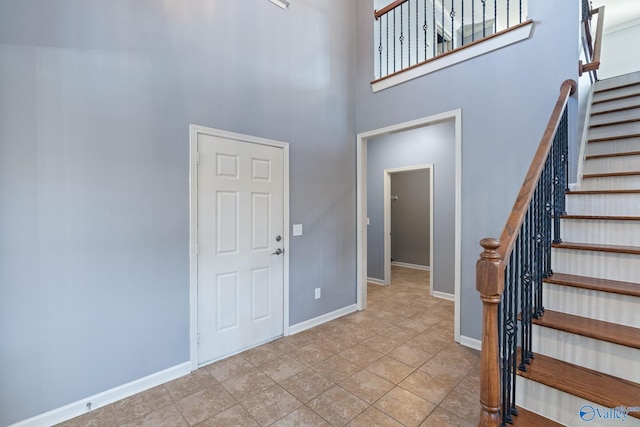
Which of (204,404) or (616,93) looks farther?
(616,93)

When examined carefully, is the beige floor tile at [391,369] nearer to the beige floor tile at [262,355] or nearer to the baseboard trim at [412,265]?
the beige floor tile at [262,355]

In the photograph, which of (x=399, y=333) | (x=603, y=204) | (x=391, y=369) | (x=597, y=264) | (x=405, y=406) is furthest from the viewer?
(x=399, y=333)

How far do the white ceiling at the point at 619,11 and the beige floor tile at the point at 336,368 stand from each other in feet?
22.4

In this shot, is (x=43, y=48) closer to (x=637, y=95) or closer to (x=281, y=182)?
(x=281, y=182)

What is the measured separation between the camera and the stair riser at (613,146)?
249 centimetres

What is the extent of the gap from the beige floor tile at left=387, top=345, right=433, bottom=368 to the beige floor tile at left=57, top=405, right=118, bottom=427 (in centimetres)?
216

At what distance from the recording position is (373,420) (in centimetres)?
181

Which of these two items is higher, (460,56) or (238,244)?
(460,56)

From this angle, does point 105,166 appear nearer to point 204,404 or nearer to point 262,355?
point 204,404

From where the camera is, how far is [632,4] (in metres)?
4.60

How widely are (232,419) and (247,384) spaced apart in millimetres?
361

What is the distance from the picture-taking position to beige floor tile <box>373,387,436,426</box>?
1826 millimetres

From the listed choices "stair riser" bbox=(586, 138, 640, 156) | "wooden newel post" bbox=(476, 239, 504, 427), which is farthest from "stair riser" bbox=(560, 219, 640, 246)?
"wooden newel post" bbox=(476, 239, 504, 427)

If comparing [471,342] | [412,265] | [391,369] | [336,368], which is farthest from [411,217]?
[336,368]
